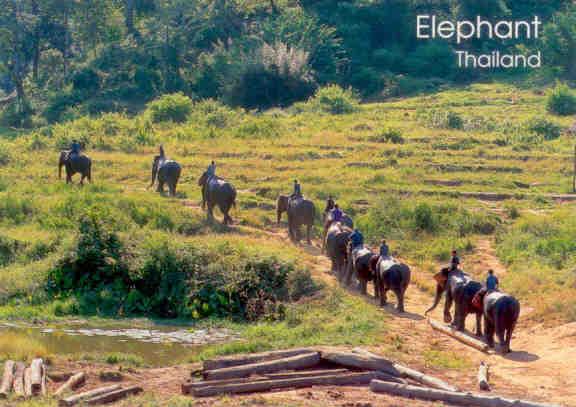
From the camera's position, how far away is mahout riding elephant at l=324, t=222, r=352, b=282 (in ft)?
65.6

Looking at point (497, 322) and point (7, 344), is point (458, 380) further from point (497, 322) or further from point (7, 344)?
point (7, 344)

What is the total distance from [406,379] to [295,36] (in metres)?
42.1

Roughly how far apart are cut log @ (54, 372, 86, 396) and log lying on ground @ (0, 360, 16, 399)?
23.4 inches

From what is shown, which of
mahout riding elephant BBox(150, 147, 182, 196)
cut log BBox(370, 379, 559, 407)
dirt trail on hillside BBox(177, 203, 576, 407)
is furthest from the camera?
mahout riding elephant BBox(150, 147, 182, 196)

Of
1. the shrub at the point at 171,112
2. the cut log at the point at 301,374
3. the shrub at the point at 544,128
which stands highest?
the shrub at the point at 171,112

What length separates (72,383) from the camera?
13.1 metres

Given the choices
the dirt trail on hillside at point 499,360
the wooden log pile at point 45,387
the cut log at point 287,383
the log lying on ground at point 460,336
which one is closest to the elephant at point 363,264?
the dirt trail on hillside at point 499,360

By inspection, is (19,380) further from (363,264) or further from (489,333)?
(363,264)

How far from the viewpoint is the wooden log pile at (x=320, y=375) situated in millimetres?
12461

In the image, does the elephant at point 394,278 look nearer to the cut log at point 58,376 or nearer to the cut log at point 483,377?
the cut log at point 483,377

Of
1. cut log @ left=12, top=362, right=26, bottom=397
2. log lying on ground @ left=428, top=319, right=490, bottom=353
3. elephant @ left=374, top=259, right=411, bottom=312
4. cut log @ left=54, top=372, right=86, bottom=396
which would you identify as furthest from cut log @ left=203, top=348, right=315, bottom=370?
elephant @ left=374, top=259, right=411, bottom=312

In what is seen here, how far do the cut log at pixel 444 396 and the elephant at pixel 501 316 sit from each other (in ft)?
9.34

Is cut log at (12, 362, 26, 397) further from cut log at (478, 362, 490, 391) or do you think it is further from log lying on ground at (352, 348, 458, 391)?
cut log at (478, 362, 490, 391)

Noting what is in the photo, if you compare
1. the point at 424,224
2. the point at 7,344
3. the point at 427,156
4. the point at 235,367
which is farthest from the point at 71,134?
the point at 235,367
